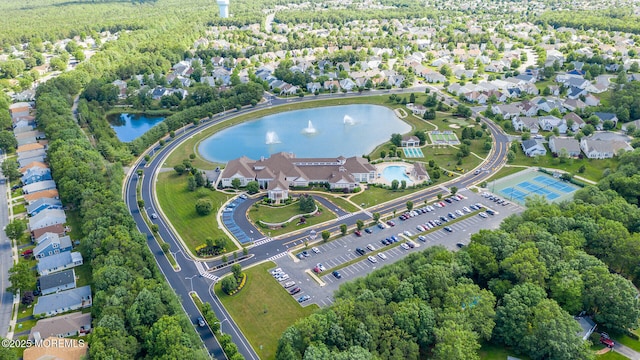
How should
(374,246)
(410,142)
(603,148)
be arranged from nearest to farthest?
(374,246) < (603,148) < (410,142)

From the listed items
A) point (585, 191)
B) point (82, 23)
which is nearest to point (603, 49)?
point (585, 191)

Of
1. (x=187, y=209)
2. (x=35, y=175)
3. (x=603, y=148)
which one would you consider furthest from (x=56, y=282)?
(x=603, y=148)

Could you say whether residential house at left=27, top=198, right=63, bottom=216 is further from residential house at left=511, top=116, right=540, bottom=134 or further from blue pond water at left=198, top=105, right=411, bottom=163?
residential house at left=511, top=116, right=540, bottom=134

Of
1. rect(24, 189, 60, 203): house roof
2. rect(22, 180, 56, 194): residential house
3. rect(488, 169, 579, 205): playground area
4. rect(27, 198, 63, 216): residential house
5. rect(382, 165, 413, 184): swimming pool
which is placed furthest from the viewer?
rect(382, 165, 413, 184): swimming pool

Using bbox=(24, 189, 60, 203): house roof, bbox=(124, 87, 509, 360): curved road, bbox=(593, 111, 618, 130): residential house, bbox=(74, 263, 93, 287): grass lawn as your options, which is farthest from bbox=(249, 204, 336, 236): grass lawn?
bbox=(593, 111, 618, 130): residential house

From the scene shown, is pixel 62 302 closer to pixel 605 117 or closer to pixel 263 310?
pixel 263 310

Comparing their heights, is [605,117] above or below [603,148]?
above

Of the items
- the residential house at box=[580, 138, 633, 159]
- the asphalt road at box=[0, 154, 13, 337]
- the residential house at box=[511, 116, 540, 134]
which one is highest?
the residential house at box=[580, 138, 633, 159]
